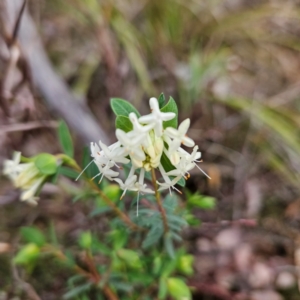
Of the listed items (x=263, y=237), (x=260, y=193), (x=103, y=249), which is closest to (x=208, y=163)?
(x=260, y=193)

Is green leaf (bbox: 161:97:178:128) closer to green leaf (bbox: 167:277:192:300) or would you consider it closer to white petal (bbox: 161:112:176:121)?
white petal (bbox: 161:112:176:121)

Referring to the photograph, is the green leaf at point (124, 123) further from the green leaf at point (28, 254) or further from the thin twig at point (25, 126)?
the thin twig at point (25, 126)

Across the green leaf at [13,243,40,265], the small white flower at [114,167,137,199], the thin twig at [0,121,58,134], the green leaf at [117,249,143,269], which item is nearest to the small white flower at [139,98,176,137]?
the small white flower at [114,167,137,199]

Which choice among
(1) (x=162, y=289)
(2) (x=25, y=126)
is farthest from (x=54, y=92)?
(1) (x=162, y=289)

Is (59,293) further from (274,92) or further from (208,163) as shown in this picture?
(274,92)

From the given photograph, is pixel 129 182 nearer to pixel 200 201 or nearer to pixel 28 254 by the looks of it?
pixel 200 201

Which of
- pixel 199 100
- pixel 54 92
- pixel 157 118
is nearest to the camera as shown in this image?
pixel 157 118
